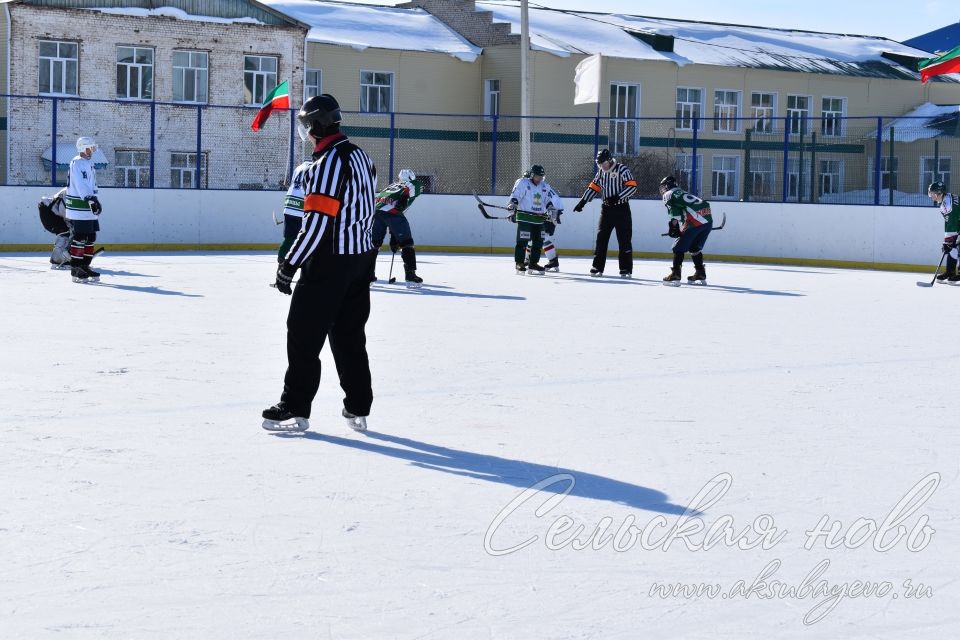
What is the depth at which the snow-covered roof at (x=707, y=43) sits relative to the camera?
40.4 meters

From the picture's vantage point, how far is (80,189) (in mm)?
14695

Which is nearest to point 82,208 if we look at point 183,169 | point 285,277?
point 285,277

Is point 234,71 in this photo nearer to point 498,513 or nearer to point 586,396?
point 586,396

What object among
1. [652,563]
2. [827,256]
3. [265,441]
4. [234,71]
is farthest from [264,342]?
[234,71]

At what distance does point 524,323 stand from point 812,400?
14.2ft

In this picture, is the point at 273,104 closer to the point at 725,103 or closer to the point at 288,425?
the point at 288,425

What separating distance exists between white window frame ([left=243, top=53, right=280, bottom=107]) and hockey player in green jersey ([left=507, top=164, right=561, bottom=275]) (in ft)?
61.3

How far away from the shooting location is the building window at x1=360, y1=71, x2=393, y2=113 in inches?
1519

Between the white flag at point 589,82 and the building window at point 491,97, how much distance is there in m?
14.5

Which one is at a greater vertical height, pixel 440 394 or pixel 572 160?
pixel 572 160

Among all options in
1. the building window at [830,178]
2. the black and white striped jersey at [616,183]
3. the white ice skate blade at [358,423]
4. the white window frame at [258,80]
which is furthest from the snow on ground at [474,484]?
the white window frame at [258,80]

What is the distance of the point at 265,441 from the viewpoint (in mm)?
6305

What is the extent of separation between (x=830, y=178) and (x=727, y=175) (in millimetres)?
3713

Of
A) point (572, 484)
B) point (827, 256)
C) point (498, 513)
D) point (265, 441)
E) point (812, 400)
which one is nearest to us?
point (498, 513)
